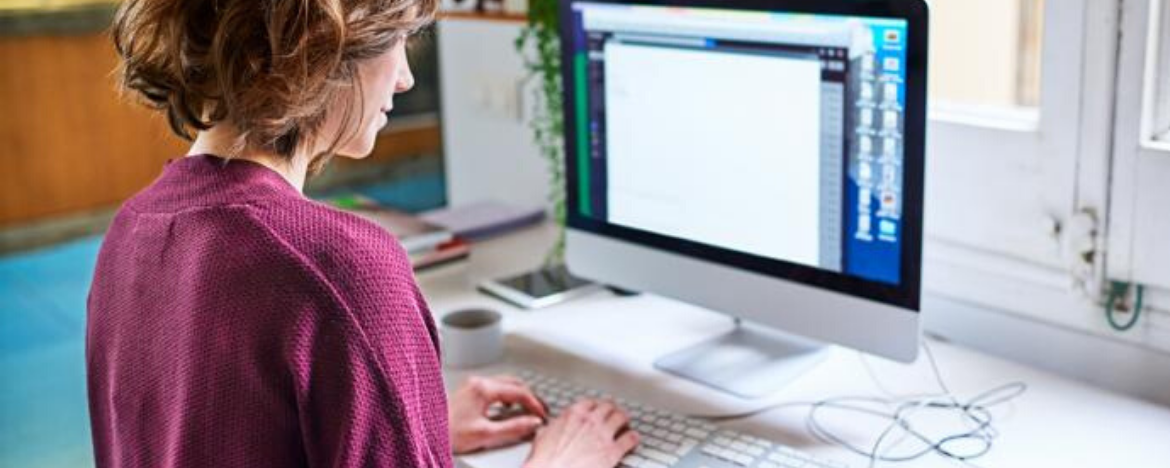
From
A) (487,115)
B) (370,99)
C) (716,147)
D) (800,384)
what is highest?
(370,99)

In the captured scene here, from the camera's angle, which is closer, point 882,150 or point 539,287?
point 882,150

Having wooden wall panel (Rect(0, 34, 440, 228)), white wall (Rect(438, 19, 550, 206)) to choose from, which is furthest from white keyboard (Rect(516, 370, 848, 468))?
wooden wall panel (Rect(0, 34, 440, 228))

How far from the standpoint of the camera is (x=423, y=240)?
2029 millimetres

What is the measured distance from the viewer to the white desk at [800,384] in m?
1.27

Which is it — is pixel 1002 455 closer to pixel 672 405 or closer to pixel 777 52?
pixel 672 405

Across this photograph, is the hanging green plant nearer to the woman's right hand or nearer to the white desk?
the white desk

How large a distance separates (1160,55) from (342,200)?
4.81ft

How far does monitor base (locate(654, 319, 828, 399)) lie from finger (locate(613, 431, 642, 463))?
7.7 inches

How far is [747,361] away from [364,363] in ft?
2.46

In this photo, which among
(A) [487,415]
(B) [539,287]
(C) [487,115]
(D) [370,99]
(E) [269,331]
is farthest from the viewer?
(C) [487,115]

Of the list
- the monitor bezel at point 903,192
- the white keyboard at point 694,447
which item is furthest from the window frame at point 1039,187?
the white keyboard at point 694,447

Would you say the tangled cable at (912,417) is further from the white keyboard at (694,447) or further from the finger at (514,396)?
the finger at (514,396)

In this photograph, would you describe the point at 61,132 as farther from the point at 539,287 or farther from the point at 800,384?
the point at 800,384

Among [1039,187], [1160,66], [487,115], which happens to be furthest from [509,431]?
[487,115]
